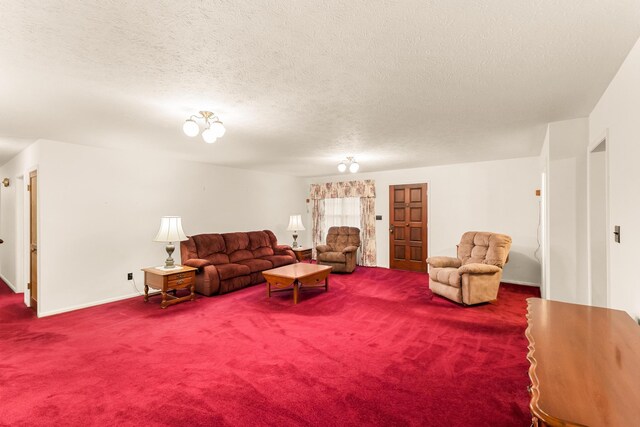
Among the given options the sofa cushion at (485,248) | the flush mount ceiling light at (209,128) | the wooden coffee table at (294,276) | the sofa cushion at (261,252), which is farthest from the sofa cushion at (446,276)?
the flush mount ceiling light at (209,128)

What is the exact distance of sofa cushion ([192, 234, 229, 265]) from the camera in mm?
5234

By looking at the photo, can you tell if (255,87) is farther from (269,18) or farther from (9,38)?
(9,38)

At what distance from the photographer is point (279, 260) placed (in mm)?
5898

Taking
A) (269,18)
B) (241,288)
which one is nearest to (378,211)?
(241,288)

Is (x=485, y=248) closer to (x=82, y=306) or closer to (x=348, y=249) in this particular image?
(x=348, y=249)

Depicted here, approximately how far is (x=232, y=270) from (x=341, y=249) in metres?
2.76

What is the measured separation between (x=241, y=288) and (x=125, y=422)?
10.8 ft

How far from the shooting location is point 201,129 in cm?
346

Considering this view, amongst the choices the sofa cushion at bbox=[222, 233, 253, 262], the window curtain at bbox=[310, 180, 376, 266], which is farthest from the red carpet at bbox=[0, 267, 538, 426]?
the window curtain at bbox=[310, 180, 376, 266]

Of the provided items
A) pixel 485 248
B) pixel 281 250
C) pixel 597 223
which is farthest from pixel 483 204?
pixel 281 250

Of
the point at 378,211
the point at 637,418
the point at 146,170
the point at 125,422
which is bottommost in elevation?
the point at 125,422

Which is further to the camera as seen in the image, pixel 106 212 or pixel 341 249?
pixel 341 249

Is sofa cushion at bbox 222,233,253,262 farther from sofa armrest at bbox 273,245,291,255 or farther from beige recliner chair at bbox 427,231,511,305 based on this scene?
beige recliner chair at bbox 427,231,511,305

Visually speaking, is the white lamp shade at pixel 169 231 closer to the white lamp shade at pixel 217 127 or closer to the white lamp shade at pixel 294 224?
the white lamp shade at pixel 217 127
